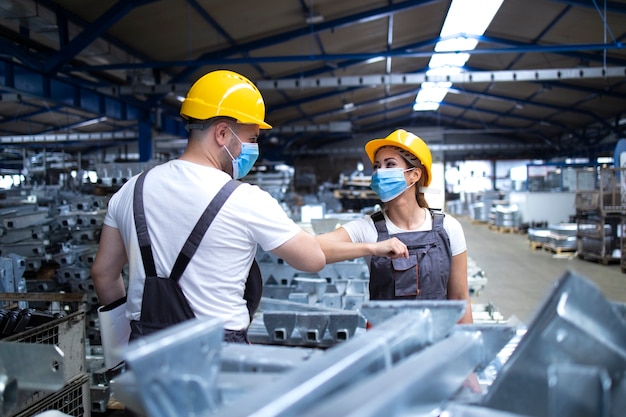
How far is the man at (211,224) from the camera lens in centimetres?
166

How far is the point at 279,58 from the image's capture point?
8.61 meters

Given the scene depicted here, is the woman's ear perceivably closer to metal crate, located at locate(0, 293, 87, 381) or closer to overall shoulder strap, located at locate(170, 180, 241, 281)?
overall shoulder strap, located at locate(170, 180, 241, 281)

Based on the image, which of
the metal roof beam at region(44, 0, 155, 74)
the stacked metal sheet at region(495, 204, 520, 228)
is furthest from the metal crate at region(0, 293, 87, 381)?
the stacked metal sheet at region(495, 204, 520, 228)

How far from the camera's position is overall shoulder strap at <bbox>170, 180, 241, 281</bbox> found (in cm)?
163

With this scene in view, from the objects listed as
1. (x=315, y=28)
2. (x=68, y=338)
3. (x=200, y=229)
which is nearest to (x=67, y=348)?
(x=68, y=338)

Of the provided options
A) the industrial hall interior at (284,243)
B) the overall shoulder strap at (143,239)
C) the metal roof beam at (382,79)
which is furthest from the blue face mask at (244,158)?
the metal roof beam at (382,79)

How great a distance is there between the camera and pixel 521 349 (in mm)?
985

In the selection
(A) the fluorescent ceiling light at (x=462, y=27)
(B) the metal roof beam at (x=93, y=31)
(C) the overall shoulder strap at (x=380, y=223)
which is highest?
(A) the fluorescent ceiling light at (x=462, y=27)

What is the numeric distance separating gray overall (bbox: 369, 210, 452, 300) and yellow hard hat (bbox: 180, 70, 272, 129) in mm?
934

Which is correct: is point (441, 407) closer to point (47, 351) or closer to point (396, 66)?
point (47, 351)

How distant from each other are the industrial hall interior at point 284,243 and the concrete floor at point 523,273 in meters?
0.08

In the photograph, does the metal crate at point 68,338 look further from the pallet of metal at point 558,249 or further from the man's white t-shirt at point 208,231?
the pallet of metal at point 558,249

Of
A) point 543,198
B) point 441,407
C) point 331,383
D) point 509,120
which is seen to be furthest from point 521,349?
point 509,120

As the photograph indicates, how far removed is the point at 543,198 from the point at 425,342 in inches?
614
